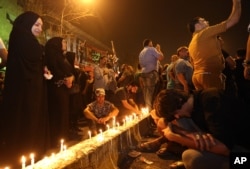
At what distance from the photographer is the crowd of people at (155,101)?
9.37 feet

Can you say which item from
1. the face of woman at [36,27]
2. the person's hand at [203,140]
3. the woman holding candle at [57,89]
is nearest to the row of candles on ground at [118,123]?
the woman holding candle at [57,89]

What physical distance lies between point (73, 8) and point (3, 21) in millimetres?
5636

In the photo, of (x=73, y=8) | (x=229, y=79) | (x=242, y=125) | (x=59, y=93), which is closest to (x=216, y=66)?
(x=229, y=79)

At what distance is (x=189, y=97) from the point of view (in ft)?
10.0

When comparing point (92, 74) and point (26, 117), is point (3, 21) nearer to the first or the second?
point (92, 74)

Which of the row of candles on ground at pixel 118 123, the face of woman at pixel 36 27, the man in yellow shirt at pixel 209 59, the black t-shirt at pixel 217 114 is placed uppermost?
the face of woman at pixel 36 27

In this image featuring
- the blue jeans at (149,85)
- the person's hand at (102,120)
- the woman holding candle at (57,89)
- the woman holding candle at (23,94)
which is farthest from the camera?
the blue jeans at (149,85)

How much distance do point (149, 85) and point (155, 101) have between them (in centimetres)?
401

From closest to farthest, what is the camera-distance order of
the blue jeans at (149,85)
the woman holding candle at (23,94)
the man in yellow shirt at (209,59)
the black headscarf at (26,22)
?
the woman holding candle at (23,94)
the black headscarf at (26,22)
the man in yellow shirt at (209,59)
the blue jeans at (149,85)

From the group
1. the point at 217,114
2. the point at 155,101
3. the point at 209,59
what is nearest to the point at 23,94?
the point at 155,101

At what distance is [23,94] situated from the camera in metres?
4.00

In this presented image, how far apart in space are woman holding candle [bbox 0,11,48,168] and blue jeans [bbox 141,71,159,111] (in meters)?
3.56

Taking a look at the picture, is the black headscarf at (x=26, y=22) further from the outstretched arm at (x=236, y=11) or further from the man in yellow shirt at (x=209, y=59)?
the outstretched arm at (x=236, y=11)

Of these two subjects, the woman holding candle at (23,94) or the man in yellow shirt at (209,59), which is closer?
the woman holding candle at (23,94)
